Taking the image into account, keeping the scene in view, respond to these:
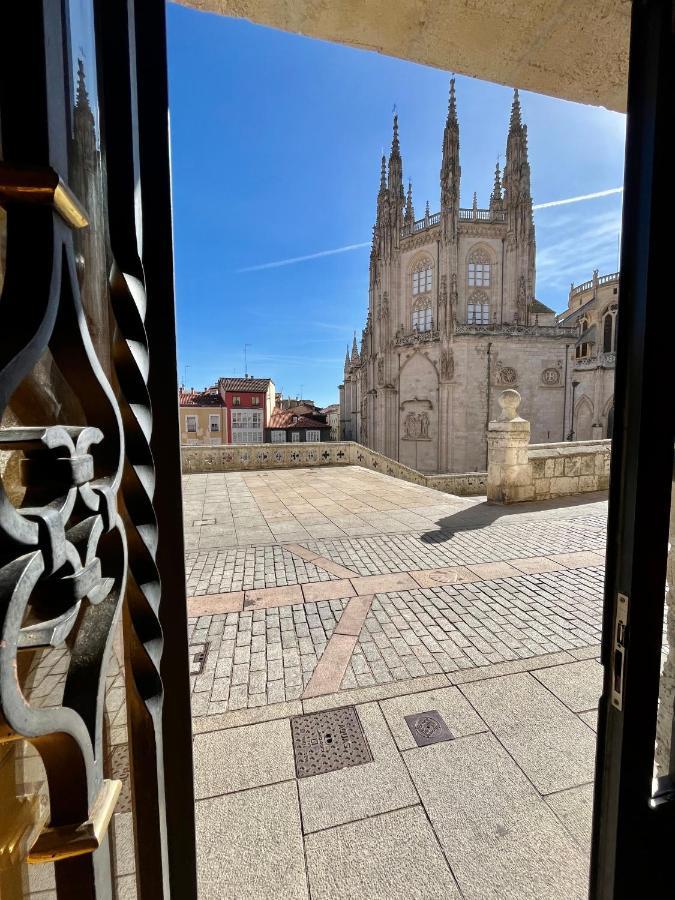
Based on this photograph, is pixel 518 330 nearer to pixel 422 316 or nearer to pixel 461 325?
pixel 461 325

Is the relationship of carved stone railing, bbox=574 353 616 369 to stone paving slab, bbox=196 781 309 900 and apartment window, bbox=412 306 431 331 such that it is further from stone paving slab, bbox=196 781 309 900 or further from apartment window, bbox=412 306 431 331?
stone paving slab, bbox=196 781 309 900

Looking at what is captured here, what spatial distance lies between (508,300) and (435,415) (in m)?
9.90

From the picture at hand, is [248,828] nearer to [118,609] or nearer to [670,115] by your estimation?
[118,609]

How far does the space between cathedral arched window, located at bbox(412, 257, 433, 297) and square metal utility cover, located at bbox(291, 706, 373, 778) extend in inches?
1186

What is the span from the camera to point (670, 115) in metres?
0.97

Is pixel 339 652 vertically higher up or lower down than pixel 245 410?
lower down

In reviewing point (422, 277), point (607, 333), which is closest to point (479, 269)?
point (422, 277)

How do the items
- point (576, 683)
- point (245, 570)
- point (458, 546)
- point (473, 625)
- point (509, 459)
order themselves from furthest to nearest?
point (509, 459), point (458, 546), point (245, 570), point (473, 625), point (576, 683)

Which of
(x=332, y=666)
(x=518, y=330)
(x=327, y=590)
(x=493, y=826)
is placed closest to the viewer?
(x=493, y=826)

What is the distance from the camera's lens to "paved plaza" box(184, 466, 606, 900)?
150 cm

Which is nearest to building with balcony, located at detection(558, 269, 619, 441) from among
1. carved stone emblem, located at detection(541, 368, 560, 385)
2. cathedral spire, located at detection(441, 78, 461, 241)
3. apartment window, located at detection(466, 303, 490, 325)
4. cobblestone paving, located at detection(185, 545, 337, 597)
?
carved stone emblem, located at detection(541, 368, 560, 385)

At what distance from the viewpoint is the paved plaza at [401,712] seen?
59.0 inches

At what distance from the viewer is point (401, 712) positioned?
7.54 feet

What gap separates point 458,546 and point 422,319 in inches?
1039
